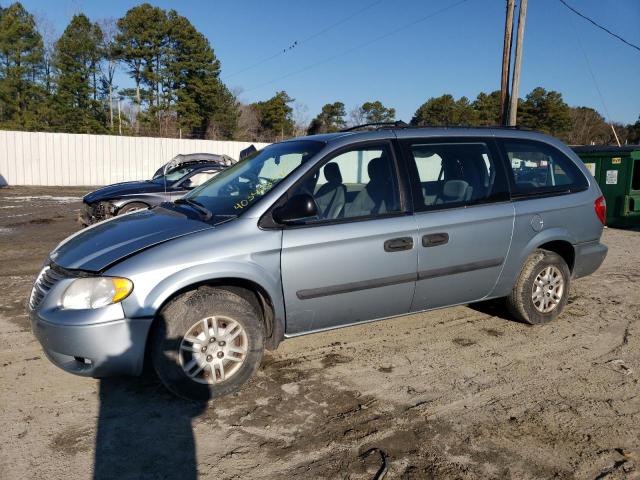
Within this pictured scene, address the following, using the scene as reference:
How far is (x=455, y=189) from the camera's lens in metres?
4.43

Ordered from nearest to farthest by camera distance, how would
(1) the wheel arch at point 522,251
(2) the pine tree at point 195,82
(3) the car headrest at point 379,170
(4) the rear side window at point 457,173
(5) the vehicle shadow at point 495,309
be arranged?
(3) the car headrest at point 379,170
(4) the rear side window at point 457,173
(1) the wheel arch at point 522,251
(5) the vehicle shadow at point 495,309
(2) the pine tree at point 195,82

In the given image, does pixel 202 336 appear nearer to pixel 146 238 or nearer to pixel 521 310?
pixel 146 238

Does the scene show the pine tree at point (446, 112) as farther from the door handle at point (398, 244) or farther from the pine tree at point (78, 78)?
the door handle at point (398, 244)

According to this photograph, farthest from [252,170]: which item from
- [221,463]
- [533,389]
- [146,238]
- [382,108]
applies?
[382,108]

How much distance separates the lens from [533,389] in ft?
12.2

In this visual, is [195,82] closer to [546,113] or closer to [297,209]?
[546,113]

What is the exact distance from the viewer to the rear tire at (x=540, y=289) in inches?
191

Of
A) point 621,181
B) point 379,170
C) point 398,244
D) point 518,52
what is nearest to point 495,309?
point 398,244

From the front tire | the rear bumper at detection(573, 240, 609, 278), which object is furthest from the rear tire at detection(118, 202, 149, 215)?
the rear bumper at detection(573, 240, 609, 278)

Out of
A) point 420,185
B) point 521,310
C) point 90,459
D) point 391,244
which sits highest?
point 420,185

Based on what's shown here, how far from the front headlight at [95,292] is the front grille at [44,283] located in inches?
7.4

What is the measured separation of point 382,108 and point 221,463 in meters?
50.7

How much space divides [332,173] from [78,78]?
133 feet

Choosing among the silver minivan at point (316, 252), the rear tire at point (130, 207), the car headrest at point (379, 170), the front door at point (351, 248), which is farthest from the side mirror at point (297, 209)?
the rear tire at point (130, 207)
